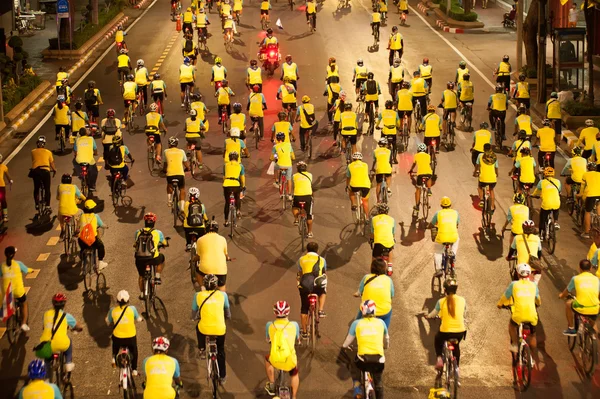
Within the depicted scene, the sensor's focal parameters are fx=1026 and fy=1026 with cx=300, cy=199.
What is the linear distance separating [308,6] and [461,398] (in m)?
32.8

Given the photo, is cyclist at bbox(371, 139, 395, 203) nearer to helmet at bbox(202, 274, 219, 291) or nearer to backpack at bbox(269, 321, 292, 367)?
helmet at bbox(202, 274, 219, 291)

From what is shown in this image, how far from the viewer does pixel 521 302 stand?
54.6 feet

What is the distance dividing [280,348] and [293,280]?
621 cm

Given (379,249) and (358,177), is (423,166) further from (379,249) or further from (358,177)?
(379,249)

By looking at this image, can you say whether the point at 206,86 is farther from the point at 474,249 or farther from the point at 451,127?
the point at 474,249

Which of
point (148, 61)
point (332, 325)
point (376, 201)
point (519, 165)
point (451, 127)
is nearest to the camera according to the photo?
point (332, 325)

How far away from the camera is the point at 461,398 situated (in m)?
16.7

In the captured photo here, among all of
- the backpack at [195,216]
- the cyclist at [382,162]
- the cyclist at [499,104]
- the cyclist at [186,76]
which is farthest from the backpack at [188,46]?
the backpack at [195,216]

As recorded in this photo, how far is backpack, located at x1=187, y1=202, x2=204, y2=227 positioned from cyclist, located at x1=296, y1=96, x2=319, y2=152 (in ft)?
28.4

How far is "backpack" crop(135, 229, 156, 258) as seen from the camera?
19.3m

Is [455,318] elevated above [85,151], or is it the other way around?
[455,318]

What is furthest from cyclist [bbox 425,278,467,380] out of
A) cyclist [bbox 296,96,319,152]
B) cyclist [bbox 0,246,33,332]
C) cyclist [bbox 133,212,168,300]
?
cyclist [bbox 296,96,319,152]

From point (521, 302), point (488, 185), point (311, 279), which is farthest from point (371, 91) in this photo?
point (521, 302)

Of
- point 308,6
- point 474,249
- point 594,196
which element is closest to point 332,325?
point 474,249
